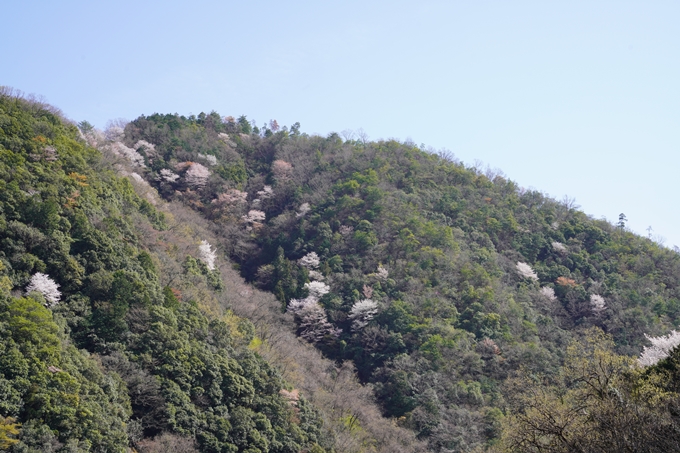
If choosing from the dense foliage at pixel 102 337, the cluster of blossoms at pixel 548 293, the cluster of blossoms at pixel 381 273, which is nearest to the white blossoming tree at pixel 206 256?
the dense foliage at pixel 102 337

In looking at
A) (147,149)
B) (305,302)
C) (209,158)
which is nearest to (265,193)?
(209,158)

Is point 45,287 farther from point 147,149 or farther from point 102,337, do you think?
point 147,149

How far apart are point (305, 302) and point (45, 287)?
19829 millimetres

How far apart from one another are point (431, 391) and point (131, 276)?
665 inches

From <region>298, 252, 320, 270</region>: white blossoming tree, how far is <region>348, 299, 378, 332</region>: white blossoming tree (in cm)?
599

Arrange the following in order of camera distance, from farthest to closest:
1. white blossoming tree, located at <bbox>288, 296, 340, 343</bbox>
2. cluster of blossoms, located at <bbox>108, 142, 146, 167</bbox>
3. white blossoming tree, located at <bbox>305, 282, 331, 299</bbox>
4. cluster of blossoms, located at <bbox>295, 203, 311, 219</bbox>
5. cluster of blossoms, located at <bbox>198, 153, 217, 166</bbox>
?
cluster of blossoms, located at <bbox>198, 153, 217, 166</bbox>, cluster of blossoms, located at <bbox>108, 142, 146, 167</bbox>, cluster of blossoms, located at <bbox>295, 203, 311, 219</bbox>, white blossoming tree, located at <bbox>305, 282, 331, 299</bbox>, white blossoming tree, located at <bbox>288, 296, 340, 343</bbox>

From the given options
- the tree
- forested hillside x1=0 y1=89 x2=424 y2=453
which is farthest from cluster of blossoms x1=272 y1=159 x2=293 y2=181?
the tree

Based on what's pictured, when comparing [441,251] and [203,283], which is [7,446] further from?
[441,251]

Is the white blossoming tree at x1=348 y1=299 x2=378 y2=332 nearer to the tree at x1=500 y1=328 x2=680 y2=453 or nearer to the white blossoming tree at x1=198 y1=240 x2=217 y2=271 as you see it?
the white blossoming tree at x1=198 y1=240 x2=217 y2=271

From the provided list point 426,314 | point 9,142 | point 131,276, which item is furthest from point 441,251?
point 9,142

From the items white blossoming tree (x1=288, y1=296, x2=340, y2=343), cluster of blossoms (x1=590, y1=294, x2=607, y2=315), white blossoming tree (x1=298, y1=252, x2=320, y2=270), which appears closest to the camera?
white blossoming tree (x1=288, y1=296, x2=340, y2=343)

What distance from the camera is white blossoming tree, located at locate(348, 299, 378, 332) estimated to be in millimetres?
40938

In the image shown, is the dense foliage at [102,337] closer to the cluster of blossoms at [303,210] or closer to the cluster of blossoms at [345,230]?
the cluster of blossoms at [345,230]

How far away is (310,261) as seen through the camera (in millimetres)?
46500
